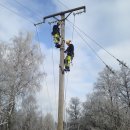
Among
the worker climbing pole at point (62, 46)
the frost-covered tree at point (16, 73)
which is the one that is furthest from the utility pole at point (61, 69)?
the frost-covered tree at point (16, 73)

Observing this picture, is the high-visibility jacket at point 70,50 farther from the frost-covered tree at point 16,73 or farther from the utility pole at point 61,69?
the frost-covered tree at point 16,73

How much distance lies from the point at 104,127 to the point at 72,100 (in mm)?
29873

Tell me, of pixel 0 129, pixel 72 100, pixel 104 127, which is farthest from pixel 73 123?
pixel 0 129

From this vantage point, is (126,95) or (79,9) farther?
(126,95)

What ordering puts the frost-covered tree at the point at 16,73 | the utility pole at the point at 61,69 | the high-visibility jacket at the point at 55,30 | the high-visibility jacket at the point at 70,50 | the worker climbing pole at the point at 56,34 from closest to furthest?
the utility pole at the point at 61,69
the worker climbing pole at the point at 56,34
the high-visibility jacket at the point at 55,30
the high-visibility jacket at the point at 70,50
the frost-covered tree at the point at 16,73

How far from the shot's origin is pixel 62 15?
10805 mm

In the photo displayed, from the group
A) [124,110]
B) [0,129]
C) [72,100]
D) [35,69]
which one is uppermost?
[72,100]

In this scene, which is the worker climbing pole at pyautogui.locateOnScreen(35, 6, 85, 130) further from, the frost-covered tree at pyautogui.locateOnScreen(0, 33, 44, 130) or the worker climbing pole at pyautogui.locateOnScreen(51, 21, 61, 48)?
the frost-covered tree at pyautogui.locateOnScreen(0, 33, 44, 130)

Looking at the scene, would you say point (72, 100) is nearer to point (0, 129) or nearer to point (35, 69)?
point (0, 129)

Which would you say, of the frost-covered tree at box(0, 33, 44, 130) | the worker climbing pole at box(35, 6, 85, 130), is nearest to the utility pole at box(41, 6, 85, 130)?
the worker climbing pole at box(35, 6, 85, 130)

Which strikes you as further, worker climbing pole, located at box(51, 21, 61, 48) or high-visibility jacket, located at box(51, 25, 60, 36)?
high-visibility jacket, located at box(51, 25, 60, 36)

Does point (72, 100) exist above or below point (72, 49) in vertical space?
above

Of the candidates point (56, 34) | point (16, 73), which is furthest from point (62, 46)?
point (16, 73)

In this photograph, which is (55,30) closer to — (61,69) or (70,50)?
(70,50)
